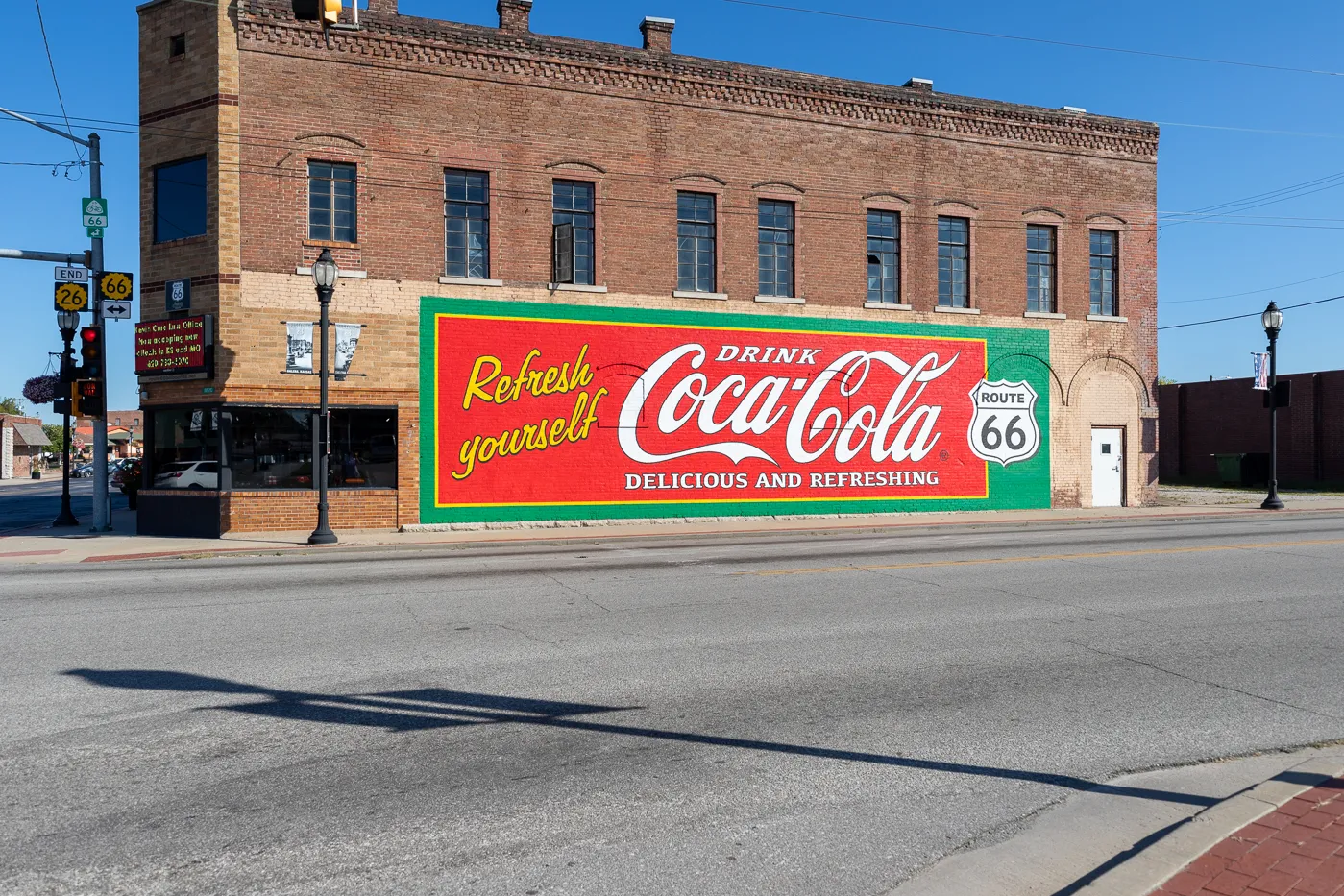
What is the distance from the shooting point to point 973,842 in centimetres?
472

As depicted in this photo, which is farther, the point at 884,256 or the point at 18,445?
the point at 18,445

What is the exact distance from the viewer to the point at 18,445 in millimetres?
88812

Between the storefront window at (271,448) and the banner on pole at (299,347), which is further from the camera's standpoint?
the banner on pole at (299,347)

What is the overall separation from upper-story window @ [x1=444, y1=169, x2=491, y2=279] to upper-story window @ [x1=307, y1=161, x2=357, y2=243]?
2.01m

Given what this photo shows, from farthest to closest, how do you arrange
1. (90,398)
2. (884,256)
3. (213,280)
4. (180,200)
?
(884,256) → (180,200) → (90,398) → (213,280)

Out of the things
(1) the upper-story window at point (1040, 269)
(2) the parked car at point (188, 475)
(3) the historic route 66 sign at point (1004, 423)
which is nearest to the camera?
(2) the parked car at point (188, 475)

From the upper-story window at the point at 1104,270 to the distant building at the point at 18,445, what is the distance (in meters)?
81.6

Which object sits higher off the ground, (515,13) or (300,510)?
(515,13)

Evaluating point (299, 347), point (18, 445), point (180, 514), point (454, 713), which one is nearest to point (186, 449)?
point (180, 514)

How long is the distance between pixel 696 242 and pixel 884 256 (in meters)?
5.26

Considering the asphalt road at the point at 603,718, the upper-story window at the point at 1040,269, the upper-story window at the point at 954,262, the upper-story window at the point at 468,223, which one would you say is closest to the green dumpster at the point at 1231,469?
the upper-story window at the point at 1040,269

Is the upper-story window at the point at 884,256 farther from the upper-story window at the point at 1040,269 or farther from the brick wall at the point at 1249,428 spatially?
the brick wall at the point at 1249,428

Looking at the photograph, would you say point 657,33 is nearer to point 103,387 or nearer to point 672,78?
point 672,78

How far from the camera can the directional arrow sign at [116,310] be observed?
2102 cm
